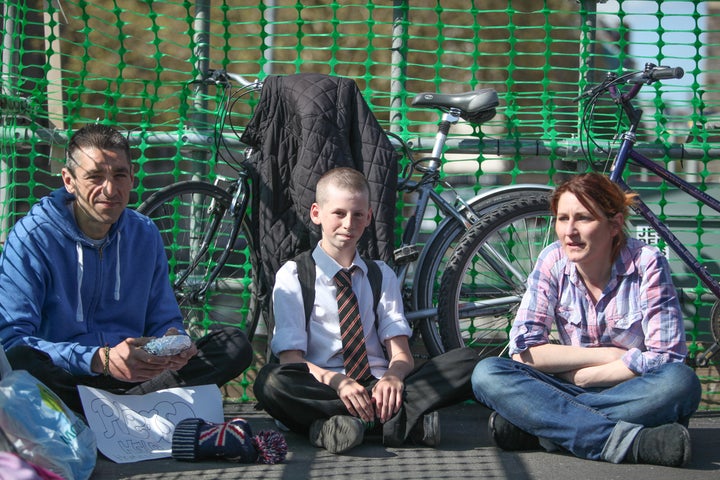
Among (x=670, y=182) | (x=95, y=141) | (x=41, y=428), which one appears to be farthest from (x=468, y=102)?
(x=41, y=428)

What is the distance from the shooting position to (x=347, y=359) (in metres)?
4.17

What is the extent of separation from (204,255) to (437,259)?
45.3 inches

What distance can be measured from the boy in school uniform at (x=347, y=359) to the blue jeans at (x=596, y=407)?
0.30 metres

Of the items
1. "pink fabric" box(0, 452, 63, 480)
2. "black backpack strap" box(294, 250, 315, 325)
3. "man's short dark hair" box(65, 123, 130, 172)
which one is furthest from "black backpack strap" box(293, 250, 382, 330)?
"pink fabric" box(0, 452, 63, 480)

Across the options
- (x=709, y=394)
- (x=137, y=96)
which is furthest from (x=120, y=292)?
(x=709, y=394)

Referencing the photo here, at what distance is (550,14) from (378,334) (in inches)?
89.4

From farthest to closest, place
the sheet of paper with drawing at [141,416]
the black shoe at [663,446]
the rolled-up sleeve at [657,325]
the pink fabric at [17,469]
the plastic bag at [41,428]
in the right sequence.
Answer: the rolled-up sleeve at [657,325] < the sheet of paper with drawing at [141,416] < the black shoe at [663,446] < the plastic bag at [41,428] < the pink fabric at [17,469]

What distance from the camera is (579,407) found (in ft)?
12.4

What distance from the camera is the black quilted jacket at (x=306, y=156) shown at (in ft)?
15.3

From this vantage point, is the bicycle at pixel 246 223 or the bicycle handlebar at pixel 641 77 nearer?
the bicycle handlebar at pixel 641 77

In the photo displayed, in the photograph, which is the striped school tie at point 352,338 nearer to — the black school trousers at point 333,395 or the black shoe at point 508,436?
the black school trousers at point 333,395

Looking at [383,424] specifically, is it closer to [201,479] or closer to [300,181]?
[201,479]

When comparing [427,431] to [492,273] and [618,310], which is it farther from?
[492,273]

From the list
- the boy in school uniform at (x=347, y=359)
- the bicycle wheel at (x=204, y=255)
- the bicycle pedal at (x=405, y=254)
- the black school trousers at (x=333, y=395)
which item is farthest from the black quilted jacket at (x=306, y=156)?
the black school trousers at (x=333, y=395)
